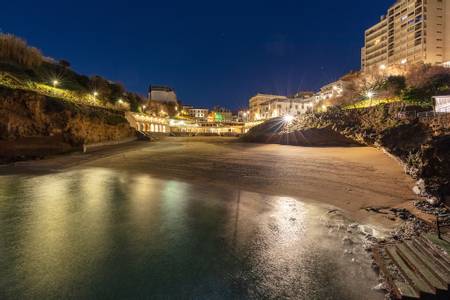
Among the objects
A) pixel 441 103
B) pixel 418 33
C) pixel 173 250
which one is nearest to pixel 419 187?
pixel 173 250

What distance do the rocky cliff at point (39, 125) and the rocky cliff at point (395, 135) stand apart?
3496 centimetres

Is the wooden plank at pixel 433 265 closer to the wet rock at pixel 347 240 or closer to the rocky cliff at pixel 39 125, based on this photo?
the wet rock at pixel 347 240

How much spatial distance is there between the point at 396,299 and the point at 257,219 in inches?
193

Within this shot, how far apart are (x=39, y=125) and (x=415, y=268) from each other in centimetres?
3692

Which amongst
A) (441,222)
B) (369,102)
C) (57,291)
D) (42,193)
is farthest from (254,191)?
(369,102)

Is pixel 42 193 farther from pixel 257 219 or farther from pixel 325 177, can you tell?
pixel 325 177

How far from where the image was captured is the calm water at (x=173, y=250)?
16.2ft

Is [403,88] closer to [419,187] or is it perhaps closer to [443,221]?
[419,187]

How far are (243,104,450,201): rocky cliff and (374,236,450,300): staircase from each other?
675 cm

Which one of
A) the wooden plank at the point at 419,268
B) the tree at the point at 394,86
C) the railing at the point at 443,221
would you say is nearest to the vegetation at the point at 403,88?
the tree at the point at 394,86

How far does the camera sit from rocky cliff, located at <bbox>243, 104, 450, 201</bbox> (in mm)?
12580

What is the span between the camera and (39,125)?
28.6 metres

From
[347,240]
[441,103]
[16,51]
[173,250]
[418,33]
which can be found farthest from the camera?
[418,33]

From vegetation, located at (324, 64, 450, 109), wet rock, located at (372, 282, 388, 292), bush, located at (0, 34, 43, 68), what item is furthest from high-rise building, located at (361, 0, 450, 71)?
bush, located at (0, 34, 43, 68)
